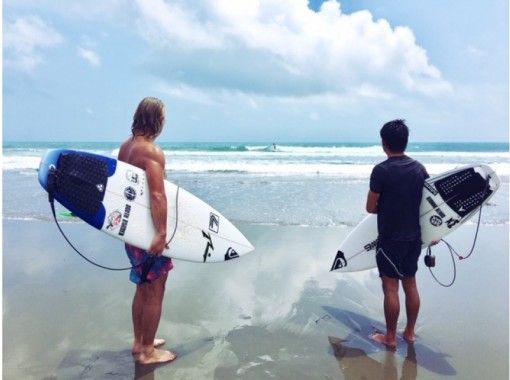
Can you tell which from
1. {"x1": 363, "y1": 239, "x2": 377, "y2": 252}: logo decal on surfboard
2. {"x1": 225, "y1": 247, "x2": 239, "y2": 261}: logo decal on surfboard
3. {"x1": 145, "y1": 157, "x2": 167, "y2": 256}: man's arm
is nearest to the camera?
{"x1": 145, "y1": 157, "x2": 167, "y2": 256}: man's arm

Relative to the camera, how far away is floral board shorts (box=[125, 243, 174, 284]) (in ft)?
8.75

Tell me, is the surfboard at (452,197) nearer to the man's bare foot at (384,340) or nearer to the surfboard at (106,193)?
the man's bare foot at (384,340)

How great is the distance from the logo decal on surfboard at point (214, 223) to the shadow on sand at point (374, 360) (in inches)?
47.4

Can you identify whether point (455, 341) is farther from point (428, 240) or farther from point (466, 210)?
point (466, 210)

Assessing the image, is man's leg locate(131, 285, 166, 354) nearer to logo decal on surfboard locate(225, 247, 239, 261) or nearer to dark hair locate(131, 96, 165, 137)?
logo decal on surfboard locate(225, 247, 239, 261)

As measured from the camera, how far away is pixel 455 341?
120 inches

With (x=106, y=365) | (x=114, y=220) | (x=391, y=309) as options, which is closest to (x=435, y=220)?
(x=391, y=309)

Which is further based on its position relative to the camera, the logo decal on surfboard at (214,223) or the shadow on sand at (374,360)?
the logo decal on surfboard at (214,223)

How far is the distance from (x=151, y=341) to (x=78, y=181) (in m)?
1.17

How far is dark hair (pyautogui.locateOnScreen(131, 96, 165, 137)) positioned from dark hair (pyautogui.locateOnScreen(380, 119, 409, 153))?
1.51 m

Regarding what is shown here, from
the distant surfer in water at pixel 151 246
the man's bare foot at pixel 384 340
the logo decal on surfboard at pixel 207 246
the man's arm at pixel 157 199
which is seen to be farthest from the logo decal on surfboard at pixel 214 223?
the man's bare foot at pixel 384 340

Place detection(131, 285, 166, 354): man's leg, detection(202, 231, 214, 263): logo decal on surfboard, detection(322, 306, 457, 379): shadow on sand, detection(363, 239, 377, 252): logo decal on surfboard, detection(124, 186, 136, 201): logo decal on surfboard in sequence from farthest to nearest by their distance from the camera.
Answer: detection(363, 239, 377, 252): logo decal on surfboard → detection(202, 231, 214, 263): logo decal on surfboard → detection(124, 186, 136, 201): logo decal on surfboard → detection(131, 285, 166, 354): man's leg → detection(322, 306, 457, 379): shadow on sand

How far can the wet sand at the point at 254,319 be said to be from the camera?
8.75ft

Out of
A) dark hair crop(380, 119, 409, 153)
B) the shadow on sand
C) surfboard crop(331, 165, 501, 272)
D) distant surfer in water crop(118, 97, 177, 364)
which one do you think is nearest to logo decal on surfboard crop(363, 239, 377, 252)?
surfboard crop(331, 165, 501, 272)
